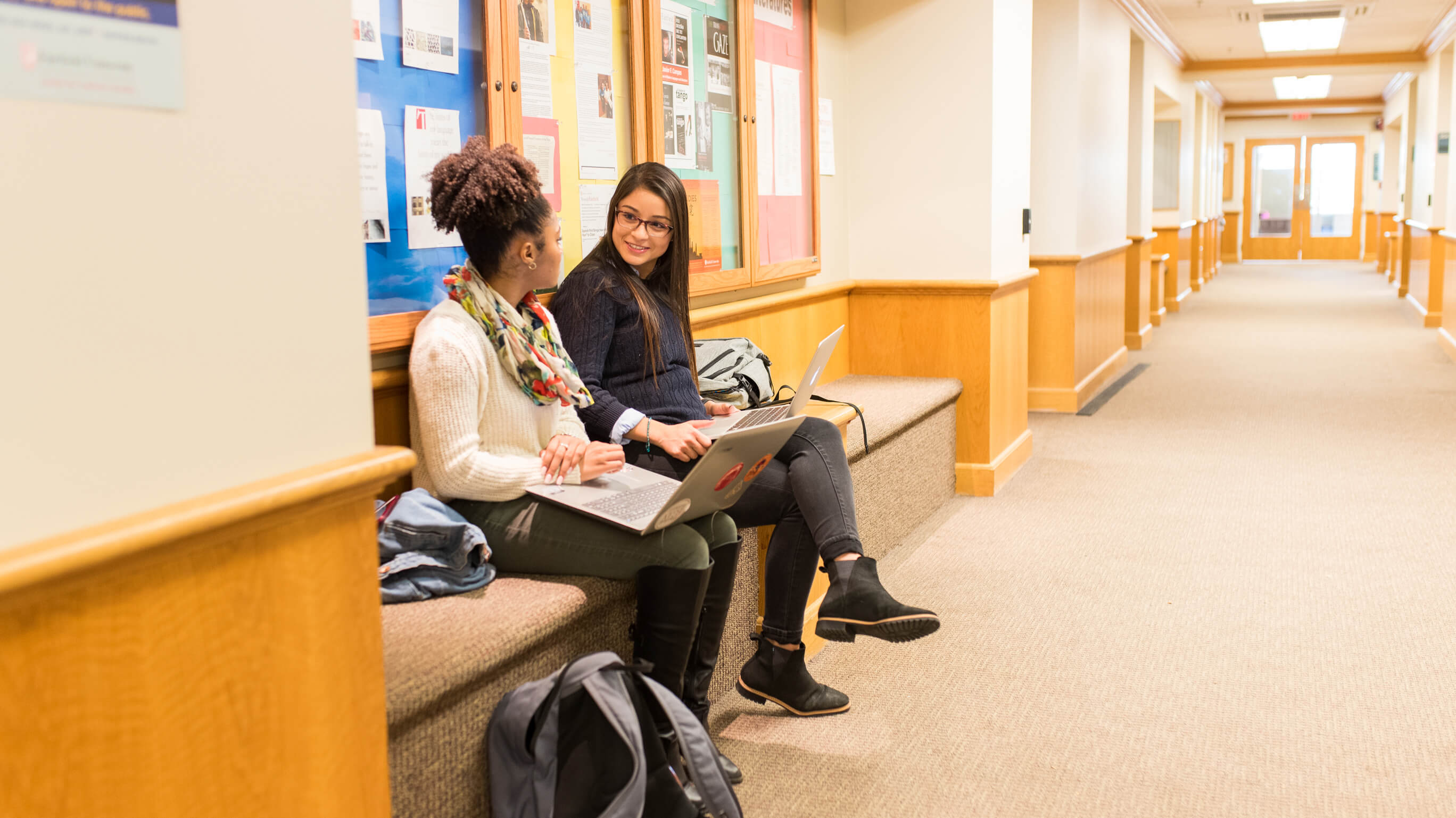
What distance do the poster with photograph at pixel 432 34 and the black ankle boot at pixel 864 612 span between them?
52.6 inches

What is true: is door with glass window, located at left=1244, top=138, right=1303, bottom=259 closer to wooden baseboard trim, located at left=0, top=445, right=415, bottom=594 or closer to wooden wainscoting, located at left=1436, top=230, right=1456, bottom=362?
wooden wainscoting, located at left=1436, top=230, right=1456, bottom=362

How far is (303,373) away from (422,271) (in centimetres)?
117

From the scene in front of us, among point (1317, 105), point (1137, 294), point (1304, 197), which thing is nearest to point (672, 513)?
point (1137, 294)

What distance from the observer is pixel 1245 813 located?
2.22 metres

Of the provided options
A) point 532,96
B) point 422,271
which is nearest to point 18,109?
point 422,271

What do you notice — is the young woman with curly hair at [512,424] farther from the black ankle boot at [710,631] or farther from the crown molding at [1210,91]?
the crown molding at [1210,91]

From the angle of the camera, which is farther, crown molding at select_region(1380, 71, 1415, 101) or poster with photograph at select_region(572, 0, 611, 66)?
crown molding at select_region(1380, 71, 1415, 101)

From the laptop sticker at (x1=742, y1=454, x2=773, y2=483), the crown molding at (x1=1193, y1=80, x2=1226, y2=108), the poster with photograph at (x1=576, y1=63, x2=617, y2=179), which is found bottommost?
the laptop sticker at (x1=742, y1=454, x2=773, y2=483)

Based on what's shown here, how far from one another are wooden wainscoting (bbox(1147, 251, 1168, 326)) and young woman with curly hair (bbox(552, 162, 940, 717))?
26.6 feet

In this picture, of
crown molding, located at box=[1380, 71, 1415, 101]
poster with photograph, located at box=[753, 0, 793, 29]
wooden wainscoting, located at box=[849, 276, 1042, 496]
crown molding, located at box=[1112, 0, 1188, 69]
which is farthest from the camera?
crown molding, located at box=[1380, 71, 1415, 101]

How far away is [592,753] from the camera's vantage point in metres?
1.74

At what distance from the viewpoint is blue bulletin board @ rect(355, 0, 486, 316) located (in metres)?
2.31

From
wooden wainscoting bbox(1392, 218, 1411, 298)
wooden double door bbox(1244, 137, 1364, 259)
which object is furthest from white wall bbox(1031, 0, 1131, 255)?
wooden double door bbox(1244, 137, 1364, 259)

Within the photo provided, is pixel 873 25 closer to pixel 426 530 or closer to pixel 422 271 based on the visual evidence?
pixel 422 271
